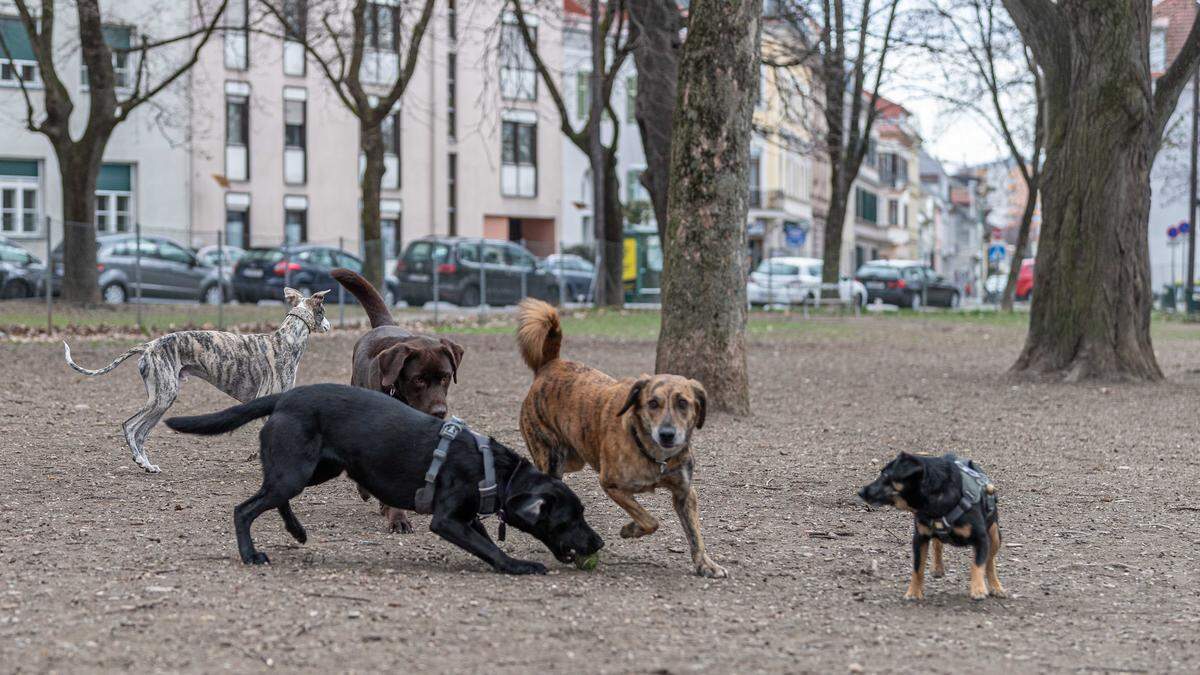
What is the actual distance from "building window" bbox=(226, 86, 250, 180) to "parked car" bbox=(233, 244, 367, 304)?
18036 mm

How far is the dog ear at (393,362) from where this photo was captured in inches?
298

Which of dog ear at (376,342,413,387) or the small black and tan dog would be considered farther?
dog ear at (376,342,413,387)

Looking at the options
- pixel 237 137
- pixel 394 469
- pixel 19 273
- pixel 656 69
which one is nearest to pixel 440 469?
pixel 394 469

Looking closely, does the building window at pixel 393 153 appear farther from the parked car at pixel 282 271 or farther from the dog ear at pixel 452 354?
the dog ear at pixel 452 354

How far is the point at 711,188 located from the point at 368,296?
3.77 meters

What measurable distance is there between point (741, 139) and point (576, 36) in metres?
46.6

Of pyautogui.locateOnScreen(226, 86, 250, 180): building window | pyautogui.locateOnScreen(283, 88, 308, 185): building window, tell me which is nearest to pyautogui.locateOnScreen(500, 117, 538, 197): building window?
pyautogui.locateOnScreen(283, 88, 308, 185): building window

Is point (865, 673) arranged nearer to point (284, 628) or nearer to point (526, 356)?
point (284, 628)

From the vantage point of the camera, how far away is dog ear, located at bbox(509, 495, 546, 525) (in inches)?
248

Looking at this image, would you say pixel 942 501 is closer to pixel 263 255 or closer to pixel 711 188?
pixel 711 188

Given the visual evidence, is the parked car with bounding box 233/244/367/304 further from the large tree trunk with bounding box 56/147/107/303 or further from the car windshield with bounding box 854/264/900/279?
the car windshield with bounding box 854/264/900/279

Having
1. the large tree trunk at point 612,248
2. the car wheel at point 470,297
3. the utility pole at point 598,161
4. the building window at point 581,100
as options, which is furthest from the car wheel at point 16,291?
the building window at point 581,100

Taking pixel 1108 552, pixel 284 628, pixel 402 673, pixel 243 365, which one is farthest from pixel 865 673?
pixel 243 365

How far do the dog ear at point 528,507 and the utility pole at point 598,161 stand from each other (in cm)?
2483
